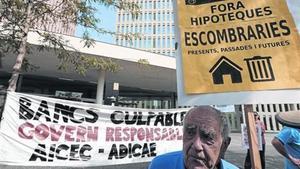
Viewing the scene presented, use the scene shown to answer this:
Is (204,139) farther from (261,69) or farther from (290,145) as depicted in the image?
(290,145)

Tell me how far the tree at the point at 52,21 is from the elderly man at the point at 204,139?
470cm

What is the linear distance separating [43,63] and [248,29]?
672 inches

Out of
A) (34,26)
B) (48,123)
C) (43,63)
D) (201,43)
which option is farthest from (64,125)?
(43,63)

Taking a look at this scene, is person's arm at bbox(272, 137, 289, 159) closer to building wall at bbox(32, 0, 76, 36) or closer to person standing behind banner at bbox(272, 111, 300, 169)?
person standing behind banner at bbox(272, 111, 300, 169)

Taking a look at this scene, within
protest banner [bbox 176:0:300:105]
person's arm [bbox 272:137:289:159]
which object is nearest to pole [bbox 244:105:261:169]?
protest banner [bbox 176:0:300:105]

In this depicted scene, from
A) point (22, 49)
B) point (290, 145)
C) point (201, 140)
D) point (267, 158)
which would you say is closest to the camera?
point (201, 140)

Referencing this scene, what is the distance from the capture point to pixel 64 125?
626cm

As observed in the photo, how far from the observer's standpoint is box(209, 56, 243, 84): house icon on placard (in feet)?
8.17

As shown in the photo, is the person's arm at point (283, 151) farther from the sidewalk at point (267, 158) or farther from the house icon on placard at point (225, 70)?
the sidewalk at point (267, 158)

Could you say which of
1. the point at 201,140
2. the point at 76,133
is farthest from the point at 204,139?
the point at 76,133

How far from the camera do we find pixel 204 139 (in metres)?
1.35

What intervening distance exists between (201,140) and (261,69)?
1.31 meters

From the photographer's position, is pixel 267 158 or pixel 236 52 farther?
pixel 267 158

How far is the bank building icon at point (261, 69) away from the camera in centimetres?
240
